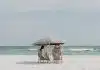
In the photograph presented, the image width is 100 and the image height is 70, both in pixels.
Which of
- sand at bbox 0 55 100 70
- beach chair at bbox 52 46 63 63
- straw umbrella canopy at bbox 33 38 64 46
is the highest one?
straw umbrella canopy at bbox 33 38 64 46

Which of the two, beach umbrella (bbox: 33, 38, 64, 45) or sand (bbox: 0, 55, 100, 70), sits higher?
beach umbrella (bbox: 33, 38, 64, 45)

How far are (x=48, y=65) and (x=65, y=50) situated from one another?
163 mm

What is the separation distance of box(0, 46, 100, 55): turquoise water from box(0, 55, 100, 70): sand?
0.03 m

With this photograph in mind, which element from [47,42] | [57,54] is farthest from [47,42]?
[57,54]

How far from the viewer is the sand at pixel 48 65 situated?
1.96 meters

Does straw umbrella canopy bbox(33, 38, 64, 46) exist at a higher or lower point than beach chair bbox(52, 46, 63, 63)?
higher

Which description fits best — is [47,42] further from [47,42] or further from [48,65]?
[48,65]

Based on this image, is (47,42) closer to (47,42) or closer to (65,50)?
(47,42)

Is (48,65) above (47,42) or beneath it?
beneath

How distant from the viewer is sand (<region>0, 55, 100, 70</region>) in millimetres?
1956

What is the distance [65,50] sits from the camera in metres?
2.02

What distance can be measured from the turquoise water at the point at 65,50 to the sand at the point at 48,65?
3 cm

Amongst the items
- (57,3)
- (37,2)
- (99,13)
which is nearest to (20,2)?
A: (37,2)

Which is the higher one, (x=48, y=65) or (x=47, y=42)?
(x=47, y=42)
